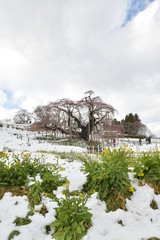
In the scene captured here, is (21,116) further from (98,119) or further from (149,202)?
(149,202)

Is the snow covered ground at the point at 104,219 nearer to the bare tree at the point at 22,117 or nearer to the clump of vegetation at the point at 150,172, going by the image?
the clump of vegetation at the point at 150,172

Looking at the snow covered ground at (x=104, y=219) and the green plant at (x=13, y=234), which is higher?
the snow covered ground at (x=104, y=219)

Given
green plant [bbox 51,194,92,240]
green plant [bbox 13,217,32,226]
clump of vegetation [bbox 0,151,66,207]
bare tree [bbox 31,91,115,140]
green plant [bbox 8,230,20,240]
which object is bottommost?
green plant [bbox 8,230,20,240]

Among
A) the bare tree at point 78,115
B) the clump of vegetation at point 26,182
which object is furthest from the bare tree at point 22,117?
the clump of vegetation at point 26,182

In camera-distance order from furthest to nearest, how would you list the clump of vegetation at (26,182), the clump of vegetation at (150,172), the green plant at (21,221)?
the clump of vegetation at (150,172)
the clump of vegetation at (26,182)
the green plant at (21,221)

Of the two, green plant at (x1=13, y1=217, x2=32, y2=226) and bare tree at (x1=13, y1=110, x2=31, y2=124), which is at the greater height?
bare tree at (x1=13, y1=110, x2=31, y2=124)

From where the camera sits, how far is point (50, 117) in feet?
63.7

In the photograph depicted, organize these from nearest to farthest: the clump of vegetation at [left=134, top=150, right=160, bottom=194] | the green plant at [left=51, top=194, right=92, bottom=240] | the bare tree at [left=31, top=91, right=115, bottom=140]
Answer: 1. the green plant at [left=51, top=194, right=92, bottom=240]
2. the clump of vegetation at [left=134, top=150, right=160, bottom=194]
3. the bare tree at [left=31, top=91, right=115, bottom=140]

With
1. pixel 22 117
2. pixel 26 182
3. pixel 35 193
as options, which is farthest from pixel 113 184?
pixel 22 117

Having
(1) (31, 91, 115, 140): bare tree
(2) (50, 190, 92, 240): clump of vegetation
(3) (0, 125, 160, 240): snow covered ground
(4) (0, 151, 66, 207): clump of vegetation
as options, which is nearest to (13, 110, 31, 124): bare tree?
(1) (31, 91, 115, 140): bare tree

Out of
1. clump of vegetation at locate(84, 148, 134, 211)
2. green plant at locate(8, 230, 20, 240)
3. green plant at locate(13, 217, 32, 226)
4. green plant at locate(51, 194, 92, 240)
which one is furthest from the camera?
clump of vegetation at locate(84, 148, 134, 211)

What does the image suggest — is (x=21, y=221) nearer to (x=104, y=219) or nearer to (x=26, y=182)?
(x=26, y=182)

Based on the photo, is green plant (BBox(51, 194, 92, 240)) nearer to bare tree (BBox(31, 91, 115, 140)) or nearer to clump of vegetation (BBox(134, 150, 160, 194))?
clump of vegetation (BBox(134, 150, 160, 194))

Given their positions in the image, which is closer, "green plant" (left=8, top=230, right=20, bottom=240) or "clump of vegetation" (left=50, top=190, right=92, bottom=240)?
"clump of vegetation" (left=50, top=190, right=92, bottom=240)
